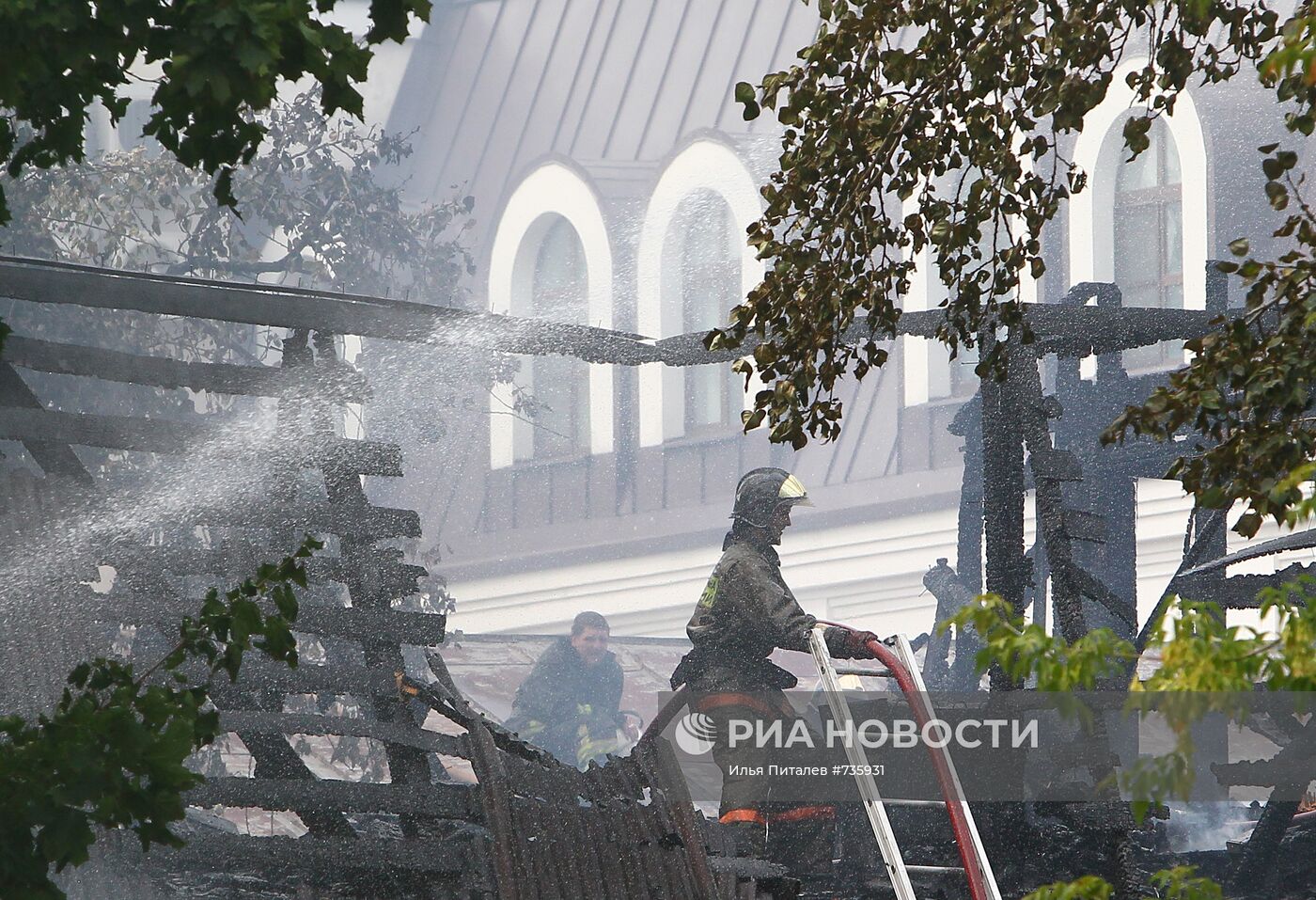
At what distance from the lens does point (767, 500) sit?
759cm

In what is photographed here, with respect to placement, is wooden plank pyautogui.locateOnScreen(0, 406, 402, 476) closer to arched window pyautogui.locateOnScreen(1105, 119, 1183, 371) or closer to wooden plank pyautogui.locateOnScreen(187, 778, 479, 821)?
wooden plank pyautogui.locateOnScreen(187, 778, 479, 821)

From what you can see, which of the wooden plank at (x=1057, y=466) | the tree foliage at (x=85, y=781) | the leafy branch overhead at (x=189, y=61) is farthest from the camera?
the wooden plank at (x=1057, y=466)

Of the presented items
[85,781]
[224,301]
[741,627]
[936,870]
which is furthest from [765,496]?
[85,781]

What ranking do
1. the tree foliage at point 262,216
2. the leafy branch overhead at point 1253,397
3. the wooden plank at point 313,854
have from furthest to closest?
the tree foliage at point 262,216, the wooden plank at point 313,854, the leafy branch overhead at point 1253,397

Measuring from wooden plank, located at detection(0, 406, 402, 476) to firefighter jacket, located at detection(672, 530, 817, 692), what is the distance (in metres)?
1.47

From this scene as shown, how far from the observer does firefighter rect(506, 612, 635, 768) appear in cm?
1572

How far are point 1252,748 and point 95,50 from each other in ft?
36.4

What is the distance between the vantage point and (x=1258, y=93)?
550 inches

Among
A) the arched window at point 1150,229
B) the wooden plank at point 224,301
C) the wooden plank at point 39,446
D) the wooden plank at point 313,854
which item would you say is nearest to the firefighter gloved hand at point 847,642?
the wooden plank at point 313,854

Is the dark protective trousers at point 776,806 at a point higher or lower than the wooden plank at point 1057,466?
lower

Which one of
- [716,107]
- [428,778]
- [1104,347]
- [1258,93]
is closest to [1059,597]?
[1104,347]

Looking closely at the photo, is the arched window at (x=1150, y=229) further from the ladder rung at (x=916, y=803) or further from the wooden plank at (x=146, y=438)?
the wooden plank at (x=146, y=438)

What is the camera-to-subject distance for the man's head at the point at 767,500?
7.58m

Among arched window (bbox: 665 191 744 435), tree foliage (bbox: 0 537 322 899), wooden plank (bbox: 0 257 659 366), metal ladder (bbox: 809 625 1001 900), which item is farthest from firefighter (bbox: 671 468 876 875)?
arched window (bbox: 665 191 744 435)
